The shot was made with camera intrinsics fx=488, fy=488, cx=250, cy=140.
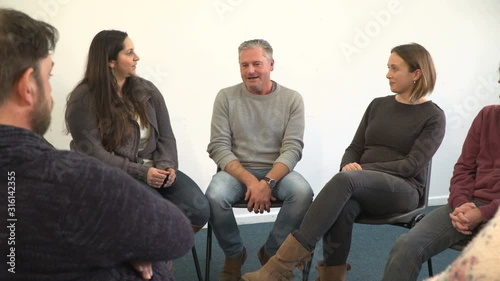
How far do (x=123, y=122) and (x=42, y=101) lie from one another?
53.1 inches

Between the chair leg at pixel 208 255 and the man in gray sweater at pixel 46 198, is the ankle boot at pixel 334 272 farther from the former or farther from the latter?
the man in gray sweater at pixel 46 198

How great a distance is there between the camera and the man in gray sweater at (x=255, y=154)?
2.32 meters

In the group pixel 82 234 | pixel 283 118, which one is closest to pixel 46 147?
pixel 82 234

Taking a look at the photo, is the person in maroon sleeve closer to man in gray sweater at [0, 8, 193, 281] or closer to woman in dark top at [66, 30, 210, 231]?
woman in dark top at [66, 30, 210, 231]

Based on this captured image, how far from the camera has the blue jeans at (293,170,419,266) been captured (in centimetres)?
203

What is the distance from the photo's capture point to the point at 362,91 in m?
3.51

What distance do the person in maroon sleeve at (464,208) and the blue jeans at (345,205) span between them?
21 centimetres

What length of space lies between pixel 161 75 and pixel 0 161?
7.09 ft

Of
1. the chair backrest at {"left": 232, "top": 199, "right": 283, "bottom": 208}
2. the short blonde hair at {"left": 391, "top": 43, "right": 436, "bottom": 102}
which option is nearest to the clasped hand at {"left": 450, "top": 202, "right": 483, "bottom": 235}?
the short blonde hair at {"left": 391, "top": 43, "right": 436, "bottom": 102}

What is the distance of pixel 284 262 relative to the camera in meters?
2.02

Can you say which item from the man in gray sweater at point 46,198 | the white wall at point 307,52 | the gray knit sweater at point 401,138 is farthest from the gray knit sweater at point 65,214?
the white wall at point 307,52

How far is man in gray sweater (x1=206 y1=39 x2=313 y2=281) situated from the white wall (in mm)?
573

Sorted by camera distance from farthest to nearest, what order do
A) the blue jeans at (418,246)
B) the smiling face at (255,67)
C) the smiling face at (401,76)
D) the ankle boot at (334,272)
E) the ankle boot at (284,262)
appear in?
the smiling face at (255,67) → the smiling face at (401,76) → the ankle boot at (334,272) → the ankle boot at (284,262) → the blue jeans at (418,246)

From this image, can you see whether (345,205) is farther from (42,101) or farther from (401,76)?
(42,101)
